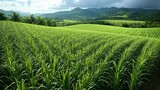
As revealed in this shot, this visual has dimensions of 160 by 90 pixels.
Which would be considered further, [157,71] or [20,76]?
[157,71]

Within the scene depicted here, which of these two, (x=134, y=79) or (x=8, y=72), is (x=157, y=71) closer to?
(x=134, y=79)

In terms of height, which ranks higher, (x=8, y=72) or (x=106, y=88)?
(x=8, y=72)

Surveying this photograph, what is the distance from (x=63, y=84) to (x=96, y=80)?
1475mm

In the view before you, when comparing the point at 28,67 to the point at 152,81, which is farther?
the point at 152,81

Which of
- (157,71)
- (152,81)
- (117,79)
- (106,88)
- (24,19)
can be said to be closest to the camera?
(117,79)

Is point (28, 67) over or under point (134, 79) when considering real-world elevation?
over

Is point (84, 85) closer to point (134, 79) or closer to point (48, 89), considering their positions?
point (48, 89)

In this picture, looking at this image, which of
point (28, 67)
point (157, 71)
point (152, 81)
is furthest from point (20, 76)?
point (157, 71)

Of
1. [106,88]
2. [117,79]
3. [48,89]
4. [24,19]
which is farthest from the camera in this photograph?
[24,19]

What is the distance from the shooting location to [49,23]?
108m

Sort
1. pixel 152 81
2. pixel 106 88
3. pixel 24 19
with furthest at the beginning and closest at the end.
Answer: pixel 24 19 → pixel 152 81 → pixel 106 88

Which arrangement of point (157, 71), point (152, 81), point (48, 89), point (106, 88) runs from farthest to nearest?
1. point (157, 71)
2. point (152, 81)
3. point (106, 88)
4. point (48, 89)

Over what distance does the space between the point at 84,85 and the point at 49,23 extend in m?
105

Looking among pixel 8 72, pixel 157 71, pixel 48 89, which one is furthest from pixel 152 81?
pixel 8 72
